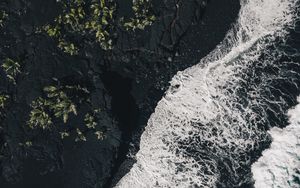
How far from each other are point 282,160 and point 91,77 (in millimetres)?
4347

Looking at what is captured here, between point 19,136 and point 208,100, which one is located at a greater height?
point 208,100

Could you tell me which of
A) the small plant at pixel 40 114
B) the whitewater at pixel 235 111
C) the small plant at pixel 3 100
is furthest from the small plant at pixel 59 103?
the whitewater at pixel 235 111

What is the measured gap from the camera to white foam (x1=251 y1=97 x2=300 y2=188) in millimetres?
10133

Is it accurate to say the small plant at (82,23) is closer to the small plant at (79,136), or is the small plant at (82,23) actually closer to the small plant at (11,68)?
the small plant at (11,68)

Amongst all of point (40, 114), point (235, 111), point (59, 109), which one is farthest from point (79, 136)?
point (235, 111)

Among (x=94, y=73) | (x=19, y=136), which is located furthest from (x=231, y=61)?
(x=19, y=136)

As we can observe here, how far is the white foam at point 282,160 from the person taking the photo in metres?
10.1

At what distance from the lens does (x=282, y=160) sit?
10.2 m

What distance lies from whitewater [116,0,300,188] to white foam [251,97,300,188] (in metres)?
0.02

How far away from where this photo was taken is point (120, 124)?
33.6 feet

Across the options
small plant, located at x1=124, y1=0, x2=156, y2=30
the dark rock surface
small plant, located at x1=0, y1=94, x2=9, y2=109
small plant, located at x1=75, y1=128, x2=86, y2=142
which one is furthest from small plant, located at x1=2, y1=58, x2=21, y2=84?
small plant, located at x1=124, y1=0, x2=156, y2=30

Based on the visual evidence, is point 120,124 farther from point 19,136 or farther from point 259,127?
point 259,127

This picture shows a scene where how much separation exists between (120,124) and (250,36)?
10.7ft

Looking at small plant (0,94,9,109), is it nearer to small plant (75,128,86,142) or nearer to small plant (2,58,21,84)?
small plant (2,58,21,84)
